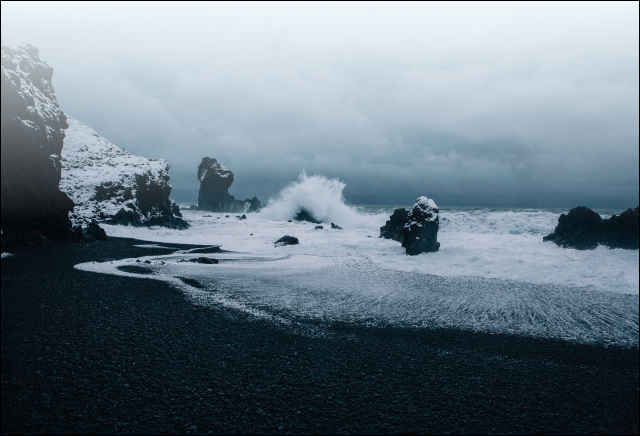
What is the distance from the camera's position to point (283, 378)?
10.6 ft

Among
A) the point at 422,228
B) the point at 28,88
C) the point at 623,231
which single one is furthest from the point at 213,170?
the point at 623,231

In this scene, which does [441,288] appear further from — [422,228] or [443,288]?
[422,228]

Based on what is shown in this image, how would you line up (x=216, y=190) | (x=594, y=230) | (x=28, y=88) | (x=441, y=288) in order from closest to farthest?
(x=441, y=288), (x=594, y=230), (x=28, y=88), (x=216, y=190)

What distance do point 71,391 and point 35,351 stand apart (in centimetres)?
120

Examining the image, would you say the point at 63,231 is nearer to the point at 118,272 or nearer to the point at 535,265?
the point at 118,272

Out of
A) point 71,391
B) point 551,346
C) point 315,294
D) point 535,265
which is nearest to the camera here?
point 71,391

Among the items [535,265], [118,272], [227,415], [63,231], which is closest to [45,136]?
[63,231]

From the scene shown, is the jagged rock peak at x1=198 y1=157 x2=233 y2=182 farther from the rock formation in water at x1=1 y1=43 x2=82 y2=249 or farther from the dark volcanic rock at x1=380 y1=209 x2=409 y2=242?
the dark volcanic rock at x1=380 y1=209 x2=409 y2=242

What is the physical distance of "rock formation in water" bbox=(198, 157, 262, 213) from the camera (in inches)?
2650

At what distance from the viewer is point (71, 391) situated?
9.21ft

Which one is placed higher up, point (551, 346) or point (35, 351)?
point (35, 351)

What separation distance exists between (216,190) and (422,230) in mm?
61431

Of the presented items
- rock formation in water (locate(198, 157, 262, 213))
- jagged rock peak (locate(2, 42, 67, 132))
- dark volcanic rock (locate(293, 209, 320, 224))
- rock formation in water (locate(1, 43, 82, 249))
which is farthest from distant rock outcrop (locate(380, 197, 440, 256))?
rock formation in water (locate(198, 157, 262, 213))

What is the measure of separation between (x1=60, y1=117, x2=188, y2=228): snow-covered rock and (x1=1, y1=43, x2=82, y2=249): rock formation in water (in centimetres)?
998
